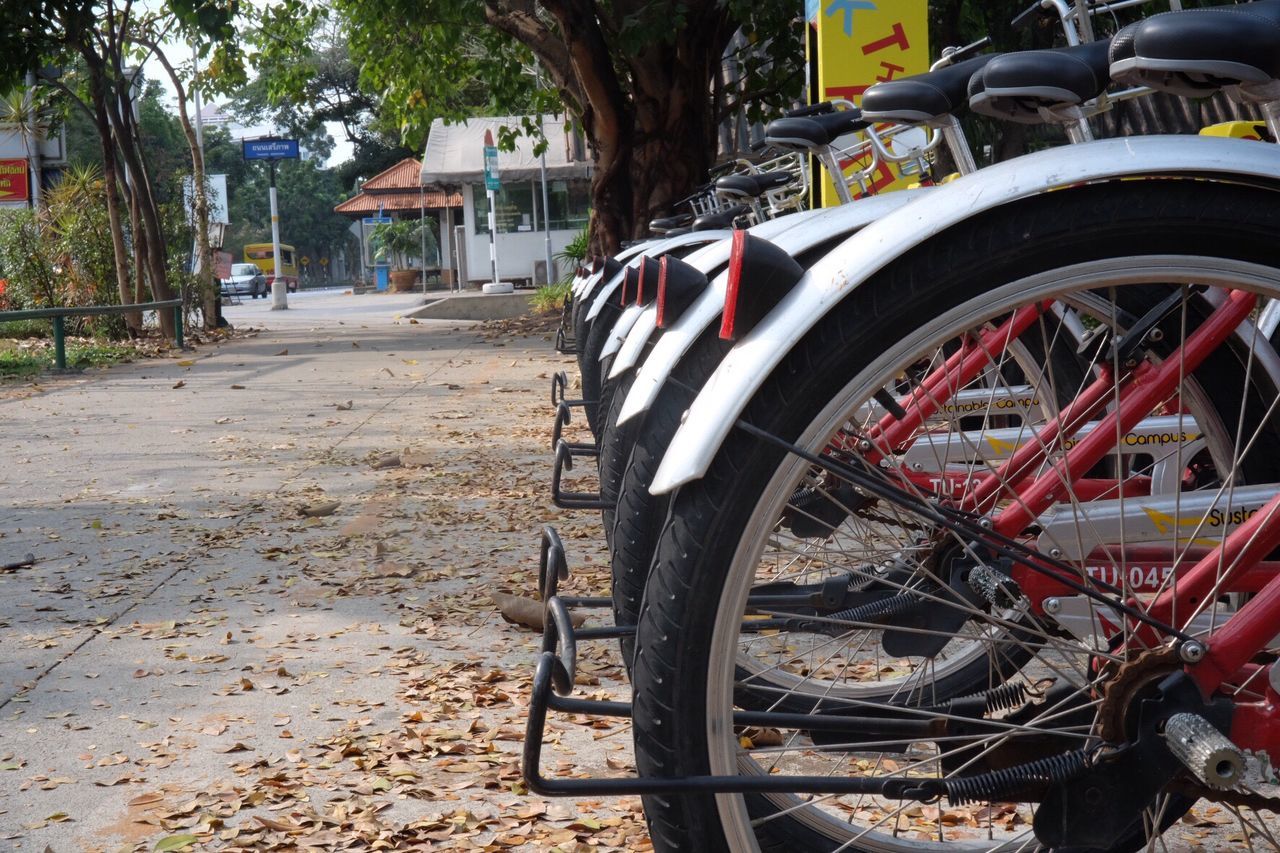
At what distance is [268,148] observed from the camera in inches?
1474

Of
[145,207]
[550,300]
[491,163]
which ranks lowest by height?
[550,300]

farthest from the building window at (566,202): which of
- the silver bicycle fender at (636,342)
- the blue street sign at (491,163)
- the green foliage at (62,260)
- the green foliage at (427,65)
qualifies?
the silver bicycle fender at (636,342)

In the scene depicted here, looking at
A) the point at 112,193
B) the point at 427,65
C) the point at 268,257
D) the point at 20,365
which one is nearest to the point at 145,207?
the point at 112,193

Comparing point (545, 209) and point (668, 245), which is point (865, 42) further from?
point (545, 209)

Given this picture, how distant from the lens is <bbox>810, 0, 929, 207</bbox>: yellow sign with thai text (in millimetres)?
6996

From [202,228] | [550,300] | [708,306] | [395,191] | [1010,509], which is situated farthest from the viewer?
[395,191]

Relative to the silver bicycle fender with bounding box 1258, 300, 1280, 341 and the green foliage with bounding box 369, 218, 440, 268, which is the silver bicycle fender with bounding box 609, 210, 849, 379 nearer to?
the silver bicycle fender with bounding box 1258, 300, 1280, 341

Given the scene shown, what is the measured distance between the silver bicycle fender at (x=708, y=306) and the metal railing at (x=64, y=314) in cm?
1200

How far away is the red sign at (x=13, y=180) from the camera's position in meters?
44.1

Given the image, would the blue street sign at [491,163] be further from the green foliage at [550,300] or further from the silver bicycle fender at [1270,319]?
the silver bicycle fender at [1270,319]

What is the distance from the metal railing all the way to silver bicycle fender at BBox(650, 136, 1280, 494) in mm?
12457

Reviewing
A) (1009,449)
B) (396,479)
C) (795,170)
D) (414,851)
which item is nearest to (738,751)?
(414,851)

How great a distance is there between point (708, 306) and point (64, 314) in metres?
13.5

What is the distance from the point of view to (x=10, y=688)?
12.3ft
